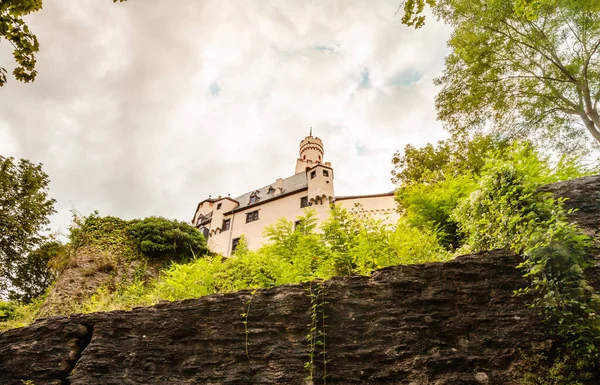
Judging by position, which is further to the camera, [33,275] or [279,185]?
[279,185]

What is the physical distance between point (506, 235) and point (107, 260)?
14.9 metres

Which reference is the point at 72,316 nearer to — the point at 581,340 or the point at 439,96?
the point at 581,340

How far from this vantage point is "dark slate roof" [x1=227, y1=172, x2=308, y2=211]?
33.1 m

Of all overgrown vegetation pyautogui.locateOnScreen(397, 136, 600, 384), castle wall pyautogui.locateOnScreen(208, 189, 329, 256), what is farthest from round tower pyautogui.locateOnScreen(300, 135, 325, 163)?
overgrown vegetation pyautogui.locateOnScreen(397, 136, 600, 384)

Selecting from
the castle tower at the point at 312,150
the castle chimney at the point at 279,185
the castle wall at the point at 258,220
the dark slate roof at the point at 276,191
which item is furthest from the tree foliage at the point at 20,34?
the castle tower at the point at 312,150

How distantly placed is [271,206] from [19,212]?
20.0m

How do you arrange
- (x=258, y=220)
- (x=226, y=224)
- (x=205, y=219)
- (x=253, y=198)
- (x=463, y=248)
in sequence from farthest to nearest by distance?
(x=205, y=219) < (x=253, y=198) < (x=226, y=224) < (x=258, y=220) < (x=463, y=248)

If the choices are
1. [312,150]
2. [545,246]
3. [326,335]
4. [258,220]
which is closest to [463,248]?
[545,246]

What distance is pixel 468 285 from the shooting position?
4.40m

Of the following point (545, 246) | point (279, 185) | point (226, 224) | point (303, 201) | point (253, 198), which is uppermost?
point (279, 185)

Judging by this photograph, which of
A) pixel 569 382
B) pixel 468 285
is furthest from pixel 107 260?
pixel 569 382

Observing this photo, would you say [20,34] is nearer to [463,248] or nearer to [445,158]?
[463,248]

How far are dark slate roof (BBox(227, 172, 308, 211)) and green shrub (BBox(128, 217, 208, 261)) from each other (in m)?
17.3

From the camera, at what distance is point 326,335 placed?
14.3 ft
